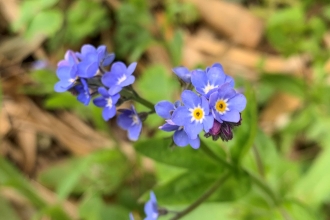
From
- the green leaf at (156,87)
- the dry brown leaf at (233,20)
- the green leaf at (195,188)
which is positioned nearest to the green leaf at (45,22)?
the green leaf at (156,87)

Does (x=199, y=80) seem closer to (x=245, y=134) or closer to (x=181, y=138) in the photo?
(x=181, y=138)

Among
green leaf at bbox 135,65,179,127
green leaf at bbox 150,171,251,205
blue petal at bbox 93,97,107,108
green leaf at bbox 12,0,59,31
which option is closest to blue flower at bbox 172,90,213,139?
blue petal at bbox 93,97,107,108

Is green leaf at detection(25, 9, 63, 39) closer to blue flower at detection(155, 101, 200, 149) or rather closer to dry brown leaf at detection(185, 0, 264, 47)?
dry brown leaf at detection(185, 0, 264, 47)

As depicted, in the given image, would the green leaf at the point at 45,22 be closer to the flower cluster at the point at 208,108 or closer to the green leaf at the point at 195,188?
the green leaf at the point at 195,188

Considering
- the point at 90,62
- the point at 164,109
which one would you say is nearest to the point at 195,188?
the point at 164,109

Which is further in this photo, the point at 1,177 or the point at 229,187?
the point at 1,177

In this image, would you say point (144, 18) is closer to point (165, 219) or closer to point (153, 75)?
point (153, 75)

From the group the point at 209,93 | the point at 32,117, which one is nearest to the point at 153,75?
the point at 32,117
